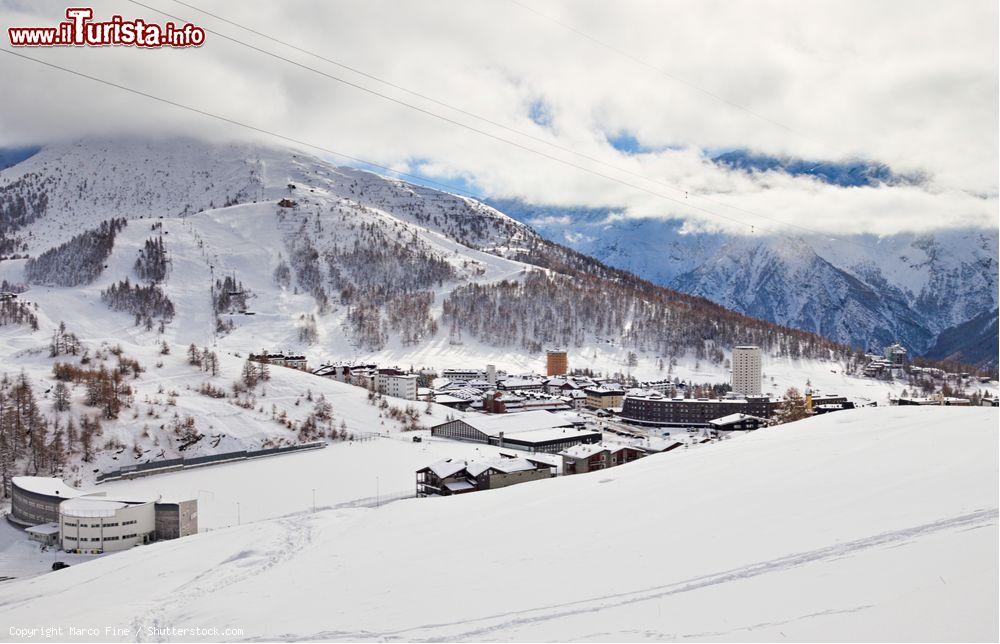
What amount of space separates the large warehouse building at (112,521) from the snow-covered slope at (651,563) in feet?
39.5

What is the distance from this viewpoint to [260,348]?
115375 mm

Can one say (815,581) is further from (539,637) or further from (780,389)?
(780,389)

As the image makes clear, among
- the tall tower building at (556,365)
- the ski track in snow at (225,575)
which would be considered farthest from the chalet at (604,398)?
the ski track in snow at (225,575)

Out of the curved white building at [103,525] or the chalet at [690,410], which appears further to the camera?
the chalet at [690,410]

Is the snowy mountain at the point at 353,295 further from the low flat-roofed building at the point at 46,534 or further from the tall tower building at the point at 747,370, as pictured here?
the low flat-roofed building at the point at 46,534

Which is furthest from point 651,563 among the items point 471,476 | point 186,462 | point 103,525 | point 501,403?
point 501,403

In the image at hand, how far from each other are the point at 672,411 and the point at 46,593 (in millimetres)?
70282

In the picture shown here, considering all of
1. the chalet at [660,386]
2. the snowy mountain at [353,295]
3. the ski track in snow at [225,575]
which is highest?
the snowy mountain at [353,295]

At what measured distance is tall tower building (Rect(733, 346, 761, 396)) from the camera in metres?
106

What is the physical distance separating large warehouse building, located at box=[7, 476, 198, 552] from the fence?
1013 cm

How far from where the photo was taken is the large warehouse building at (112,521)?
31578 millimetres

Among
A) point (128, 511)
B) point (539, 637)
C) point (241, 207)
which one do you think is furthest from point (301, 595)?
point (241, 207)

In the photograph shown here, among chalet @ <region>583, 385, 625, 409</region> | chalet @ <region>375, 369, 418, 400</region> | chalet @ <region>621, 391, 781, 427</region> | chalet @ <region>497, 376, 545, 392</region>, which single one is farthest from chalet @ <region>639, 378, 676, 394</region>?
chalet @ <region>375, 369, 418, 400</region>

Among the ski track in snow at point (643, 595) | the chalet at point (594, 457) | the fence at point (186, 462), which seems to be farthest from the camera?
the fence at point (186, 462)
